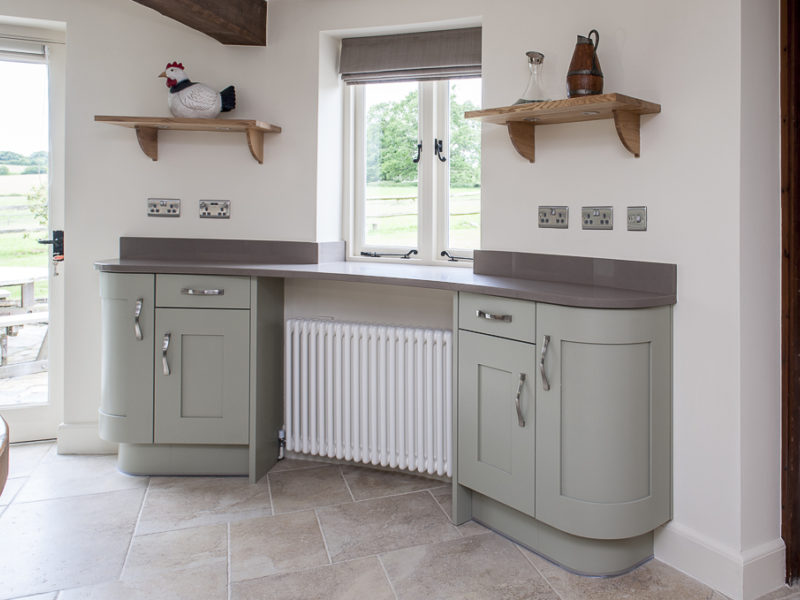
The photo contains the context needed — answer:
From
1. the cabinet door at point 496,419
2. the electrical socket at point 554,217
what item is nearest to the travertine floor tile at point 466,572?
the cabinet door at point 496,419

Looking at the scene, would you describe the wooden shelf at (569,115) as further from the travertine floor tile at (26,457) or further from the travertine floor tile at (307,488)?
the travertine floor tile at (26,457)

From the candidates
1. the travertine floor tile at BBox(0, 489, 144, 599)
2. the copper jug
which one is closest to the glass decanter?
the copper jug

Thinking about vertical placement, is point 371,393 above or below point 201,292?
below

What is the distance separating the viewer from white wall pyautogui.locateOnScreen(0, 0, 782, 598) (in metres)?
2.03

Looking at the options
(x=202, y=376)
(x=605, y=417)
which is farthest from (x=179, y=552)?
(x=605, y=417)

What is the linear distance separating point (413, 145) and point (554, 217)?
2.99 ft

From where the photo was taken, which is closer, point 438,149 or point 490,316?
point 490,316

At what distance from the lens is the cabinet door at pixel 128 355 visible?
2.86 meters

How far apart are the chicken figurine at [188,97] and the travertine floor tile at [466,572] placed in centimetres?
204

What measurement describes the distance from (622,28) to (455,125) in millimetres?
935

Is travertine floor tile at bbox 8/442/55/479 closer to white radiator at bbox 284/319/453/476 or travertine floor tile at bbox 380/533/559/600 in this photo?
white radiator at bbox 284/319/453/476

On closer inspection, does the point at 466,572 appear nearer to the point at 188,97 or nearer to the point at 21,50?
the point at 188,97

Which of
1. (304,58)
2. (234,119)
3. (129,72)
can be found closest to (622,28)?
(304,58)

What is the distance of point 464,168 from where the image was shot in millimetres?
3076
